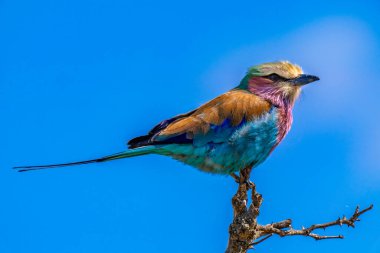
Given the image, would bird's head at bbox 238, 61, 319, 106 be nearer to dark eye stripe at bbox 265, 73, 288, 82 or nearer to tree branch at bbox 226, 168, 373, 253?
dark eye stripe at bbox 265, 73, 288, 82

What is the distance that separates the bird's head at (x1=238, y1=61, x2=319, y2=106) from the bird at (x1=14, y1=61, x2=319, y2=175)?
0.21 ft

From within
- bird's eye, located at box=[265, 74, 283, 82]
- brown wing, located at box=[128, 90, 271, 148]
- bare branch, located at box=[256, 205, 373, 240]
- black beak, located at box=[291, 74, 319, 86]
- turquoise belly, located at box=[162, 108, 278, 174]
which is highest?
bird's eye, located at box=[265, 74, 283, 82]

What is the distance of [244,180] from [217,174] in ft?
0.85

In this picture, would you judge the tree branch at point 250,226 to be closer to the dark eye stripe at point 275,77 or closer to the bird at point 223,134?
the bird at point 223,134

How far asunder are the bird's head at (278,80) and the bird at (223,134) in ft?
0.21

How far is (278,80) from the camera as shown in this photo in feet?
14.7

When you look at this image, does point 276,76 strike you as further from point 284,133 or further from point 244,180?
point 244,180

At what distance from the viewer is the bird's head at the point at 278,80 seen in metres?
4.45

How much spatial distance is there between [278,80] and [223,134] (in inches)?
27.2

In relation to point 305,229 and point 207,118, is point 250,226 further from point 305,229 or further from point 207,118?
point 207,118

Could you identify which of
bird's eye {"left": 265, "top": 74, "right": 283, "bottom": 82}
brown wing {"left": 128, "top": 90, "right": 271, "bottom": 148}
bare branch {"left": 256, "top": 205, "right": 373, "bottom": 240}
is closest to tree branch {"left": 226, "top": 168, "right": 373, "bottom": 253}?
bare branch {"left": 256, "top": 205, "right": 373, "bottom": 240}

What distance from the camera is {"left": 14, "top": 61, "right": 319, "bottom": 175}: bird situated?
13.0ft

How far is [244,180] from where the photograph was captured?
3891 mm

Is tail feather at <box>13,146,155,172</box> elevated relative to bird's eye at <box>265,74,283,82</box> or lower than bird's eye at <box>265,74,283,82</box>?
lower
